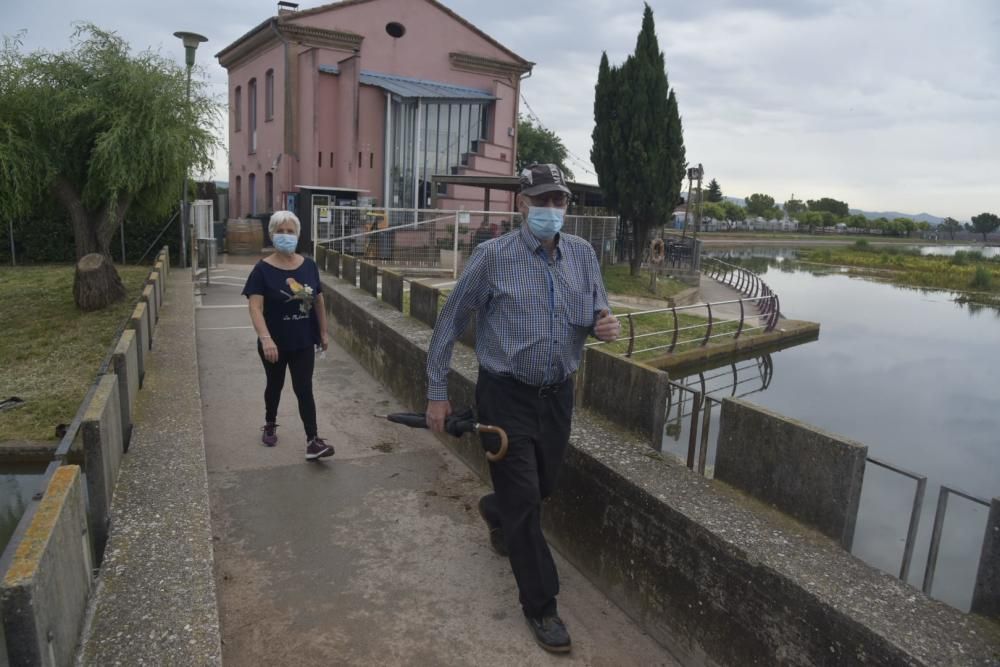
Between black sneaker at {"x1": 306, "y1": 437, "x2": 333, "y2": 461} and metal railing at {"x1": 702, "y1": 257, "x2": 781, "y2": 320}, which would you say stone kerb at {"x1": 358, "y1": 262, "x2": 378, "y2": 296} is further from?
metal railing at {"x1": 702, "y1": 257, "x2": 781, "y2": 320}

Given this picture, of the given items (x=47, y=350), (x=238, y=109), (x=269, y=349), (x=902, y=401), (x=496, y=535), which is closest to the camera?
(x=496, y=535)

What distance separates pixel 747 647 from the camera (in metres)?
2.58

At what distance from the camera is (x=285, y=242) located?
15.5ft

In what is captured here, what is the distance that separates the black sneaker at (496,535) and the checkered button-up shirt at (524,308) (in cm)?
77

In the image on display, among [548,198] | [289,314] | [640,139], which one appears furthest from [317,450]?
[640,139]

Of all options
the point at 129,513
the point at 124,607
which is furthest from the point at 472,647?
the point at 129,513

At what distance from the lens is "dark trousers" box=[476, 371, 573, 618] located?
295 cm

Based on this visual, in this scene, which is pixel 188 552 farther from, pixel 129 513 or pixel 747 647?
pixel 747 647

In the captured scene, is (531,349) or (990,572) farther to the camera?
(531,349)

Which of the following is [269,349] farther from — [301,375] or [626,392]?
[626,392]

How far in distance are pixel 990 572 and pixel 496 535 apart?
6.93 feet

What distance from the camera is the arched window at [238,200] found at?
27344 millimetres

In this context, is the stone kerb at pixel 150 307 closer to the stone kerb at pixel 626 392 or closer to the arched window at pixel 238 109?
the stone kerb at pixel 626 392

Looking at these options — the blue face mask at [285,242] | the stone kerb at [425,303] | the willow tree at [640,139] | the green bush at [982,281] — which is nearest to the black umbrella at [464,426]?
the blue face mask at [285,242]
